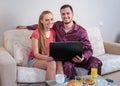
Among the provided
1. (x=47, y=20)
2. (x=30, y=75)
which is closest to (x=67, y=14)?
(x=47, y=20)

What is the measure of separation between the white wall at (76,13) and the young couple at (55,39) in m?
0.57

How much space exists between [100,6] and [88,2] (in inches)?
10.7

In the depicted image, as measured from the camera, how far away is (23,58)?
8.96 feet

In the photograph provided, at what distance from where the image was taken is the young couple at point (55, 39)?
Answer: 2.56 m

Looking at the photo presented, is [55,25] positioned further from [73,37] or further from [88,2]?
[88,2]

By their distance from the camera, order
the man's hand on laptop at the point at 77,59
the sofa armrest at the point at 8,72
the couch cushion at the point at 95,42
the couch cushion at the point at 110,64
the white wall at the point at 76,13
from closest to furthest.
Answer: the sofa armrest at the point at 8,72, the man's hand on laptop at the point at 77,59, the couch cushion at the point at 110,64, the white wall at the point at 76,13, the couch cushion at the point at 95,42

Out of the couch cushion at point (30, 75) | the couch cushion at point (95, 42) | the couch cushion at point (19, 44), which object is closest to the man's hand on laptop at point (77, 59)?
the couch cushion at point (30, 75)

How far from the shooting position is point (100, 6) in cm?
388

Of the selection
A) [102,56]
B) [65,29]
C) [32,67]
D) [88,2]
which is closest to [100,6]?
[88,2]

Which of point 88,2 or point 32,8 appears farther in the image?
point 88,2

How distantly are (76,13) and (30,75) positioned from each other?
61.5 inches

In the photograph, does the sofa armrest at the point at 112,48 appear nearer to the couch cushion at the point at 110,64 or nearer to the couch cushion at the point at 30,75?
the couch cushion at the point at 110,64

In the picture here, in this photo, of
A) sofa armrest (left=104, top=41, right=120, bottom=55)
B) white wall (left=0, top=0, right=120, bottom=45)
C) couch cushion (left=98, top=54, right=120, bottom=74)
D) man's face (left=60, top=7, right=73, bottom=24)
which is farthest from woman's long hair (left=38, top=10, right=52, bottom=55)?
sofa armrest (left=104, top=41, right=120, bottom=55)

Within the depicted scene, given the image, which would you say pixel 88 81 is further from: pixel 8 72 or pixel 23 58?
pixel 23 58
